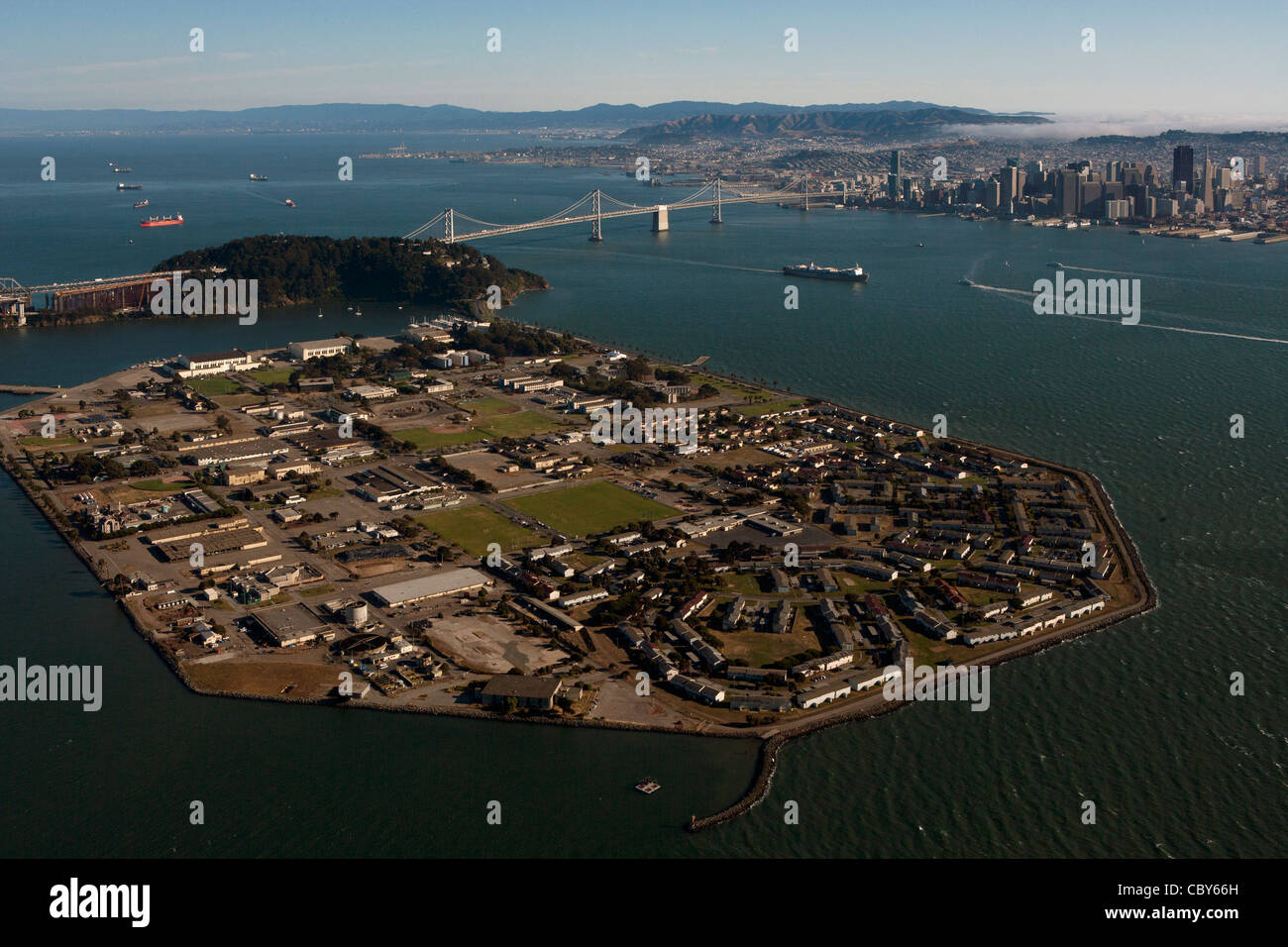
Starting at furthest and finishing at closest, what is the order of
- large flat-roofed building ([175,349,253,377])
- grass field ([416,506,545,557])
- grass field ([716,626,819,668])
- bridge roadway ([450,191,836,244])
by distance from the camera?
bridge roadway ([450,191,836,244]) → large flat-roofed building ([175,349,253,377]) → grass field ([416,506,545,557]) → grass field ([716,626,819,668])

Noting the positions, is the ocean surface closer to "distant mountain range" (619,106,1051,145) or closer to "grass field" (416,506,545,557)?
"grass field" (416,506,545,557)

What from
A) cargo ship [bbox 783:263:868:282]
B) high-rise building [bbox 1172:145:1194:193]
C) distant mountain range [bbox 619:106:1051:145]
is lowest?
cargo ship [bbox 783:263:868:282]

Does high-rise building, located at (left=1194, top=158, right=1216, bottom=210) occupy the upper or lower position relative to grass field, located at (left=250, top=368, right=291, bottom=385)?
upper

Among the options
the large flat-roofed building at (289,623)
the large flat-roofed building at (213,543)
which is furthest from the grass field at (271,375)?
the large flat-roofed building at (289,623)

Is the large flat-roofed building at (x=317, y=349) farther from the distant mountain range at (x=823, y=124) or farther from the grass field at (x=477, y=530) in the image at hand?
the distant mountain range at (x=823, y=124)

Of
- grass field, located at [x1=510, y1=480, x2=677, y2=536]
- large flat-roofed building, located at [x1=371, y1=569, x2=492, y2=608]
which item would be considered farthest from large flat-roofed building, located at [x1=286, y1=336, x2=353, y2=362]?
large flat-roofed building, located at [x1=371, y1=569, x2=492, y2=608]

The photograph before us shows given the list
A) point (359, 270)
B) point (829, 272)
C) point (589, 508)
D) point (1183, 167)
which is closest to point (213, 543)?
point (589, 508)

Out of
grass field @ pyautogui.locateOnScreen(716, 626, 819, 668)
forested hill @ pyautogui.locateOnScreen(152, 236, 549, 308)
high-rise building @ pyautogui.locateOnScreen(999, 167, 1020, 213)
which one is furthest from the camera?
high-rise building @ pyautogui.locateOnScreen(999, 167, 1020, 213)
